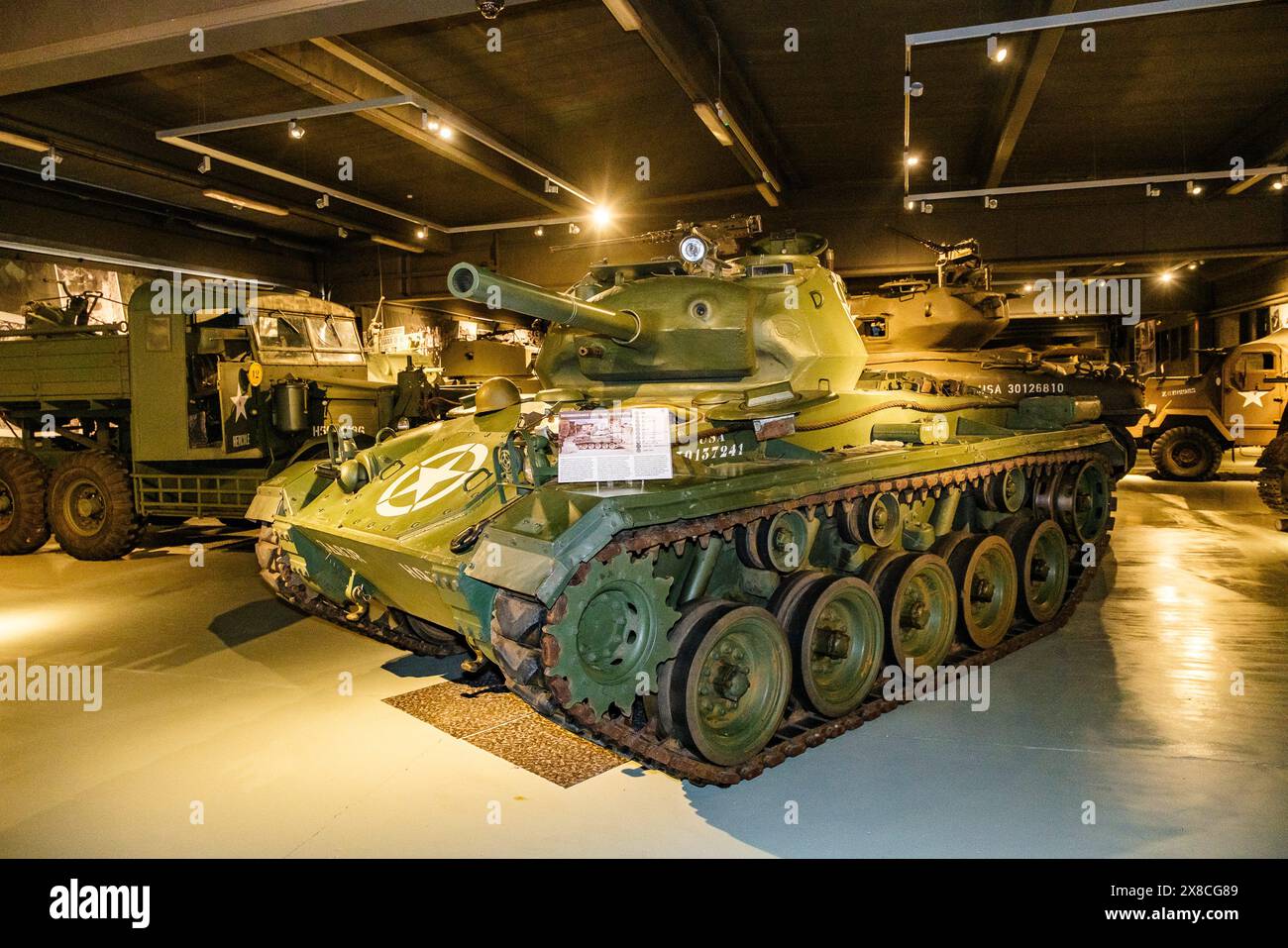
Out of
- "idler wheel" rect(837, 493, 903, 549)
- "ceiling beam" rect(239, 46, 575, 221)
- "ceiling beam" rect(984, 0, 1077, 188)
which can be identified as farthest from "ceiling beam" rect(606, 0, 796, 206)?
"idler wheel" rect(837, 493, 903, 549)

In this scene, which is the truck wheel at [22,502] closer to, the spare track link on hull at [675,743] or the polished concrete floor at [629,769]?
the polished concrete floor at [629,769]

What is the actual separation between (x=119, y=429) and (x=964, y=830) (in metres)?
12.1

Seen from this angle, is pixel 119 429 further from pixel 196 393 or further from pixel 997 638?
pixel 997 638

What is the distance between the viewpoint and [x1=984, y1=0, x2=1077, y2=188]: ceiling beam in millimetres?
9094

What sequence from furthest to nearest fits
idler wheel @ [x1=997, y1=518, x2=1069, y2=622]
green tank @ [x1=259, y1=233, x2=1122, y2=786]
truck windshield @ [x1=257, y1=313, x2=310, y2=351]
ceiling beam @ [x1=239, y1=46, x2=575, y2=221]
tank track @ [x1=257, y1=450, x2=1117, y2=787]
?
truck windshield @ [x1=257, y1=313, x2=310, y2=351], ceiling beam @ [x1=239, y1=46, x2=575, y2=221], idler wheel @ [x1=997, y1=518, x2=1069, y2=622], green tank @ [x1=259, y1=233, x2=1122, y2=786], tank track @ [x1=257, y1=450, x2=1117, y2=787]

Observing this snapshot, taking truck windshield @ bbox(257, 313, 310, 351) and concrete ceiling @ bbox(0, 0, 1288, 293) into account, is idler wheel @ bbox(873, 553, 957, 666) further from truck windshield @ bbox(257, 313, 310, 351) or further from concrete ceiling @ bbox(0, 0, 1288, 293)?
truck windshield @ bbox(257, 313, 310, 351)

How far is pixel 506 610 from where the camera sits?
4094mm

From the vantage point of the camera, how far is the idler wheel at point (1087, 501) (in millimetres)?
8359

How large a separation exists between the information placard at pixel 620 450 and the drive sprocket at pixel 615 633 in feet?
1.41

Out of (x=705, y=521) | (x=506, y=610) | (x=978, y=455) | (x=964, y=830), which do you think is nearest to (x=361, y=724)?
(x=506, y=610)

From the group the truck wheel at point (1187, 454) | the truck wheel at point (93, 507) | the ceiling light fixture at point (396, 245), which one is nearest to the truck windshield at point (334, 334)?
the truck wheel at point (93, 507)

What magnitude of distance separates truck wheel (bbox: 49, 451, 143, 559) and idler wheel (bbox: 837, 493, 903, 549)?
31.9ft

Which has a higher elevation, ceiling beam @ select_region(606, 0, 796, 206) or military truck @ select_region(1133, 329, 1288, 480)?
ceiling beam @ select_region(606, 0, 796, 206)

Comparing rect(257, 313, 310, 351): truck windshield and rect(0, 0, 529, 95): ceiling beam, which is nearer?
rect(0, 0, 529, 95): ceiling beam
